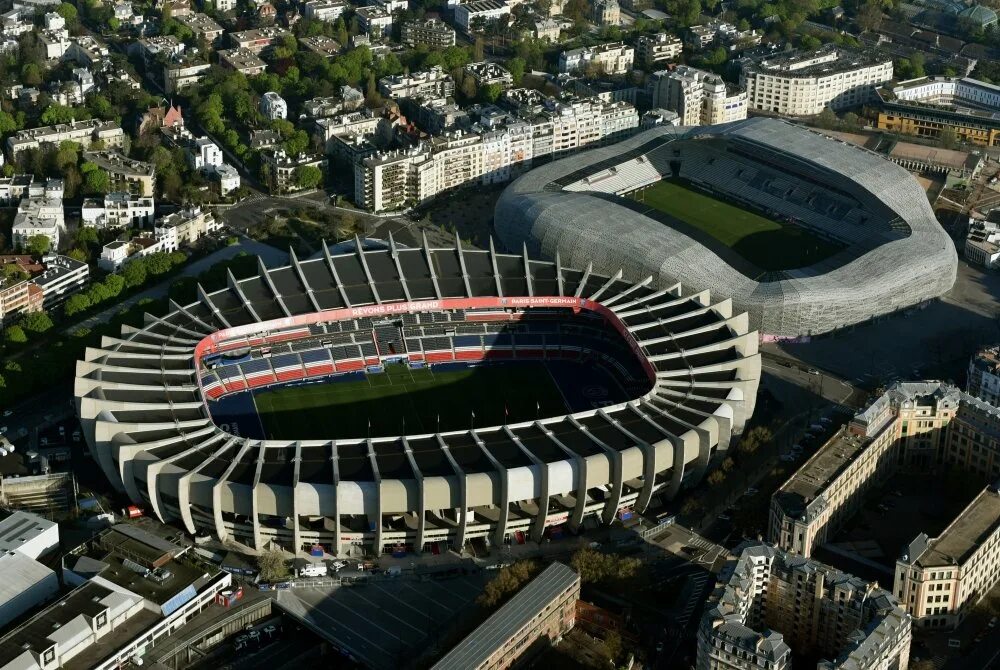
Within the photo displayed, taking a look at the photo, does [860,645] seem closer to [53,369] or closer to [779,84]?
[53,369]

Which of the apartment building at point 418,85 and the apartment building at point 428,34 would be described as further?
the apartment building at point 428,34

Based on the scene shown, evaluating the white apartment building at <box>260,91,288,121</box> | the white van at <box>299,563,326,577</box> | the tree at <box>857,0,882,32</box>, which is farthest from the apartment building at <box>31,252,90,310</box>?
the tree at <box>857,0,882,32</box>

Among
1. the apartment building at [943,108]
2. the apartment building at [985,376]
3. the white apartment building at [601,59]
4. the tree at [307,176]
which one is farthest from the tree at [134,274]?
the apartment building at [943,108]

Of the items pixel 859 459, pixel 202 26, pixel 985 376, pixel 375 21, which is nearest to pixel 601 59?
pixel 375 21

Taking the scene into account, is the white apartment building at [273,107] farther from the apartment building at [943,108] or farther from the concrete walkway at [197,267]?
the apartment building at [943,108]

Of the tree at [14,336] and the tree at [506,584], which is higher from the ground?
the tree at [506,584]

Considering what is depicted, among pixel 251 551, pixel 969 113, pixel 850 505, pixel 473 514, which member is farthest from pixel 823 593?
pixel 969 113
